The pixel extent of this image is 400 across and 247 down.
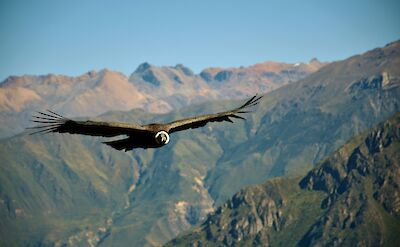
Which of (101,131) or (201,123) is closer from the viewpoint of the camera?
→ (101,131)

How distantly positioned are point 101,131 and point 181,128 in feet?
29.9

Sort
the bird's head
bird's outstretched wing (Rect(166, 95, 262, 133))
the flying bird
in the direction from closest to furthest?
1. the flying bird
2. the bird's head
3. bird's outstretched wing (Rect(166, 95, 262, 133))

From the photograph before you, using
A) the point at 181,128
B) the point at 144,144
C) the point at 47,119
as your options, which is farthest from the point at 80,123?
the point at 181,128

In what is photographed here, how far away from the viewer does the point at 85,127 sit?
5512 cm

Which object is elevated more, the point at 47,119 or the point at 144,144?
the point at 47,119

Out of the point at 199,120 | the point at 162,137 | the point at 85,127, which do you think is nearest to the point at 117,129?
the point at 85,127

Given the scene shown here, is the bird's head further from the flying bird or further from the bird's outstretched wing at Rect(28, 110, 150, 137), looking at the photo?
the bird's outstretched wing at Rect(28, 110, 150, 137)

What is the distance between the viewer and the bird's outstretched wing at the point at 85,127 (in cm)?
5325

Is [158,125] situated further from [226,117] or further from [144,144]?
[226,117]

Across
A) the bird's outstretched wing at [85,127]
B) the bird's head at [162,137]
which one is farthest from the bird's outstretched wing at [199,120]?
the bird's outstretched wing at [85,127]

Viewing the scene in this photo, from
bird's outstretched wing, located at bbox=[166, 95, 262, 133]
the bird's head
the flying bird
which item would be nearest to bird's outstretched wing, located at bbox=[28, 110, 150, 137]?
the flying bird

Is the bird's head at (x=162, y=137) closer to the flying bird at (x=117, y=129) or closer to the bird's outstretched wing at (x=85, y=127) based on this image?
the flying bird at (x=117, y=129)

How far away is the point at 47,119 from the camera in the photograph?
175 ft

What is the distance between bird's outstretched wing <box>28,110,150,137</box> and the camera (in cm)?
5325
